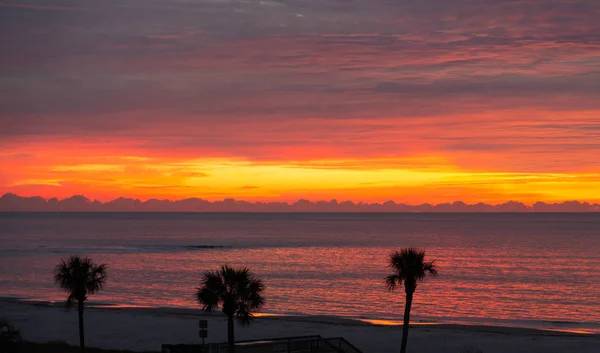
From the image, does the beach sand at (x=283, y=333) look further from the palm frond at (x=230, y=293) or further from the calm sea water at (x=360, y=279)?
the palm frond at (x=230, y=293)

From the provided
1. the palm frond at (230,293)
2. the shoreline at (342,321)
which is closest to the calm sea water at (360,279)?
the shoreline at (342,321)

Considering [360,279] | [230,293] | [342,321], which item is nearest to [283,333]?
[342,321]

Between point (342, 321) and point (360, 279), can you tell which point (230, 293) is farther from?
point (360, 279)

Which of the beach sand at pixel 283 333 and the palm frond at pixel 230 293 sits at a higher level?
the palm frond at pixel 230 293

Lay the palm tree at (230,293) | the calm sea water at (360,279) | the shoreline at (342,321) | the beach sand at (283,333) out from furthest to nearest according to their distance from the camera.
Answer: the calm sea water at (360,279), the shoreline at (342,321), the beach sand at (283,333), the palm tree at (230,293)

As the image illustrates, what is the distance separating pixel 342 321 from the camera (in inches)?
2518

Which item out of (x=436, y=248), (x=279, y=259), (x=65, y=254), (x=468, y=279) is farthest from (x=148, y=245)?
(x=468, y=279)

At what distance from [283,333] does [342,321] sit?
10.3m

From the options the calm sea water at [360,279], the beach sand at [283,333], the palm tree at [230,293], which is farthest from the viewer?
the calm sea water at [360,279]

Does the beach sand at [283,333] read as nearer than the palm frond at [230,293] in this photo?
No

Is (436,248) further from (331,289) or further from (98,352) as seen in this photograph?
(98,352)

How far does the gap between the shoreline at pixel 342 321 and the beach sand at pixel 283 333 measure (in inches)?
3.7

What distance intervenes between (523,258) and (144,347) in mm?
100741

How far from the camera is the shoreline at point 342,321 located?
58188 mm
